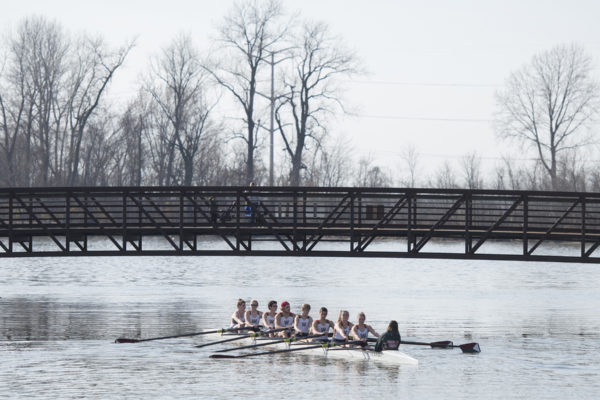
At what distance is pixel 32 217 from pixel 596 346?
73.2ft

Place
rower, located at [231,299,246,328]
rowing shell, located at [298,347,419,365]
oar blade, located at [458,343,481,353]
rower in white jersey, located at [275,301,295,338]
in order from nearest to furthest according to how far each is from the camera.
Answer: rowing shell, located at [298,347,419,365] < oar blade, located at [458,343,481,353] < rower in white jersey, located at [275,301,295,338] < rower, located at [231,299,246,328]

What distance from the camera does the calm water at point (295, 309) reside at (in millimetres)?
29750

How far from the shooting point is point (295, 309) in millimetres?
48281

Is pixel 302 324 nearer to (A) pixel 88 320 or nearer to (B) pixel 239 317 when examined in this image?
(B) pixel 239 317

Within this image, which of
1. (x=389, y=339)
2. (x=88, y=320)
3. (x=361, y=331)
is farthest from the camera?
(x=88, y=320)

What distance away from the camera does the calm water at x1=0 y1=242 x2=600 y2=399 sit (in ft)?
97.6

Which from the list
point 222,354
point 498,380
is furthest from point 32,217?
point 498,380

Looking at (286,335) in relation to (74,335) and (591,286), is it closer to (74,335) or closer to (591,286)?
(74,335)

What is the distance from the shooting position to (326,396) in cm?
2866

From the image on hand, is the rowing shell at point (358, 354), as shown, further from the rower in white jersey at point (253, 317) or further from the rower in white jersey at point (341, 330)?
the rower in white jersey at point (253, 317)

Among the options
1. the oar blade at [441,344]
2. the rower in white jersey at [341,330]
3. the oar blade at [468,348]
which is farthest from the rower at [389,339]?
the oar blade at [468,348]

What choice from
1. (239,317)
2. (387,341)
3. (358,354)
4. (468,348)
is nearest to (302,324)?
(358,354)

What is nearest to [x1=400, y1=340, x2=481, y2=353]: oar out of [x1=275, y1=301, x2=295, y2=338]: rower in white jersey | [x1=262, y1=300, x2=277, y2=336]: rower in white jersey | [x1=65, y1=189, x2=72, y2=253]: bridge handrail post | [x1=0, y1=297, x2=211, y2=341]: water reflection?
[x1=275, y1=301, x2=295, y2=338]: rower in white jersey

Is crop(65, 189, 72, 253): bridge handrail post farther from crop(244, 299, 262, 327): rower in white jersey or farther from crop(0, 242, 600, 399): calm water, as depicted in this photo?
crop(244, 299, 262, 327): rower in white jersey
